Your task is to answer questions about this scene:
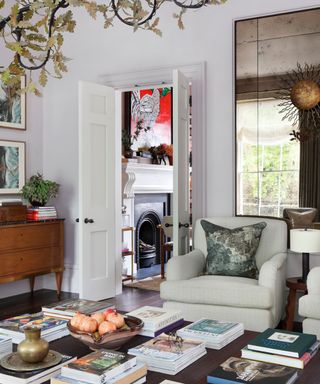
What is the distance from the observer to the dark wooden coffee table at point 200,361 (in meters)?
1.95

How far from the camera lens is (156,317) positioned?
259 centimetres

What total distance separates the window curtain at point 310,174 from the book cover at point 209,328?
2.19 metres

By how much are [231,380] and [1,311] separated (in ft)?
11.5

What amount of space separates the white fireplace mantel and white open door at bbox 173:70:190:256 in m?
2.00

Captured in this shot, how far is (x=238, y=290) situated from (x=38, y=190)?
8.64 ft

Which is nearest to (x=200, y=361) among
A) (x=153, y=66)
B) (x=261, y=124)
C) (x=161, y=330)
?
(x=161, y=330)

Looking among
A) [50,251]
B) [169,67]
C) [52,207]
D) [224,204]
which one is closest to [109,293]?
[50,251]

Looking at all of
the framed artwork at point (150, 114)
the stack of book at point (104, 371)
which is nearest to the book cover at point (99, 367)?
the stack of book at point (104, 371)

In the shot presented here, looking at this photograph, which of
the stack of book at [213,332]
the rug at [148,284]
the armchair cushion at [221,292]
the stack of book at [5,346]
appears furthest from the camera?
the rug at [148,284]

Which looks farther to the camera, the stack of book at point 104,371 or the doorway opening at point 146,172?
the doorway opening at point 146,172

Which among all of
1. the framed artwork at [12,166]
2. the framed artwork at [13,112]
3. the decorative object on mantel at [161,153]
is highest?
the framed artwork at [13,112]

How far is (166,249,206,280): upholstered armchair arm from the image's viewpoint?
13.0 feet

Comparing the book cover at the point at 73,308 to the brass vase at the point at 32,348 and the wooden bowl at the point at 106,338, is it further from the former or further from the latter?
the brass vase at the point at 32,348

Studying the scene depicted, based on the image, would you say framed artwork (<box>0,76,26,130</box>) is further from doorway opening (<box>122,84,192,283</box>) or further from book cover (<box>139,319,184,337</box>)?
book cover (<box>139,319,184,337</box>)
